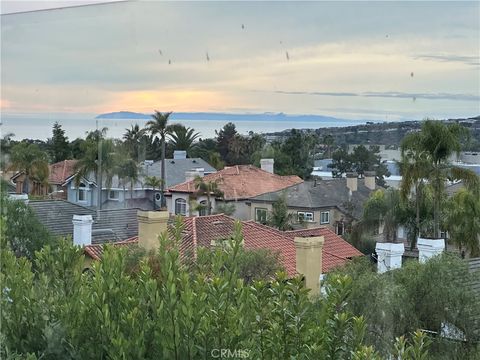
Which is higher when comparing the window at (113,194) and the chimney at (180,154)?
the chimney at (180,154)

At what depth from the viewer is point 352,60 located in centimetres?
150

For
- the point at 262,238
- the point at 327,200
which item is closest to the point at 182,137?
the point at 262,238

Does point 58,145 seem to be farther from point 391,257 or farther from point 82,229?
point 391,257

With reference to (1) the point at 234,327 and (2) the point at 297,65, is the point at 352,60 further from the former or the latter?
(1) the point at 234,327

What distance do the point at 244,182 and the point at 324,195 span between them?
236 mm

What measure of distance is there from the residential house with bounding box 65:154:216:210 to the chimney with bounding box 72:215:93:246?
1.6 inches

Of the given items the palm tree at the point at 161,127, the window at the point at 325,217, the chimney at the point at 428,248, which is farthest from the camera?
the palm tree at the point at 161,127

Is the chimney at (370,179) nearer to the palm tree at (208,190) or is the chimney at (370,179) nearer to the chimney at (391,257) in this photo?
the chimney at (391,257)

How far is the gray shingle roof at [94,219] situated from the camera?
2.04 m

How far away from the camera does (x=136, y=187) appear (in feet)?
6.61

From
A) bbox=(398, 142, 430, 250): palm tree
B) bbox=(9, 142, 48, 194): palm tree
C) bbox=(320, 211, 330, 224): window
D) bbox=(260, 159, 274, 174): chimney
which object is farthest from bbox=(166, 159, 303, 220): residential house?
bbox=(9, 142, 48, 194): palm tree

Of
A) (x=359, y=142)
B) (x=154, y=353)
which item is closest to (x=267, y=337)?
(x=154, y=353)

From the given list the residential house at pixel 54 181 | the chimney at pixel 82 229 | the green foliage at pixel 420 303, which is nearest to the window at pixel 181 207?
the chimney at pixel 82 229

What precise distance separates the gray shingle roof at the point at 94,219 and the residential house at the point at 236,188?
0.19m
